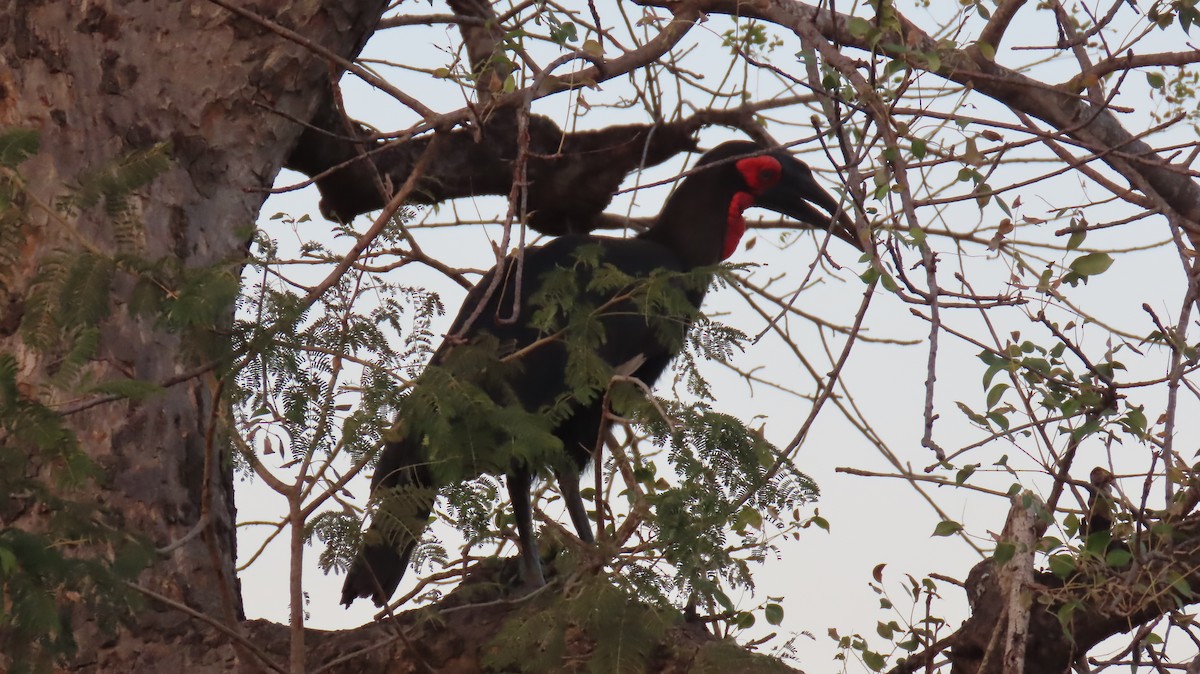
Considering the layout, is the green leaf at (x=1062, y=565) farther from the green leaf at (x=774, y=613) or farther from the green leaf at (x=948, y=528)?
the green leaf at (x=774, y=613)

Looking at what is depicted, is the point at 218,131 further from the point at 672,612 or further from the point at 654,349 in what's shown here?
the point at 672,612

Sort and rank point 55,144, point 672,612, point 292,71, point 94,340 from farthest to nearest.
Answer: point 292,71, point 55,144, point 672,612, point 94,340

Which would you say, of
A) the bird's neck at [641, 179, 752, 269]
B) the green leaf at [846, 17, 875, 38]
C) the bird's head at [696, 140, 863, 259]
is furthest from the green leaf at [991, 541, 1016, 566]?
the bird's head at [696, 140, 863, 259]

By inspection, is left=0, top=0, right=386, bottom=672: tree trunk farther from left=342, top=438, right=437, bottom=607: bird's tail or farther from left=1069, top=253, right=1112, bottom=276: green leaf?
left=1069, top=253, right=1112, bottom=276: green leaf

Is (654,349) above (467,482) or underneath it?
above

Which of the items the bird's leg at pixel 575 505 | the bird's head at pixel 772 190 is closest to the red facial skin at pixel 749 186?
the bird's head at pixel 772 190

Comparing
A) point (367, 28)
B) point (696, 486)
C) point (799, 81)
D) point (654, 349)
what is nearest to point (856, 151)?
point (799, 81)

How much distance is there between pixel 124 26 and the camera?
353 centimetres

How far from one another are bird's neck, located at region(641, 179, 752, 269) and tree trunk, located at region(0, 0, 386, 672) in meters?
1.18

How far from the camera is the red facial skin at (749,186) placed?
184 inches

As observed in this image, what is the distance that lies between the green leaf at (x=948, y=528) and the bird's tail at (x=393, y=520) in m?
0.97

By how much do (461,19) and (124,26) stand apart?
1001 millimetres

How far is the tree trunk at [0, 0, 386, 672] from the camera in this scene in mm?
3064

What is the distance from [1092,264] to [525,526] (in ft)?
5.44
